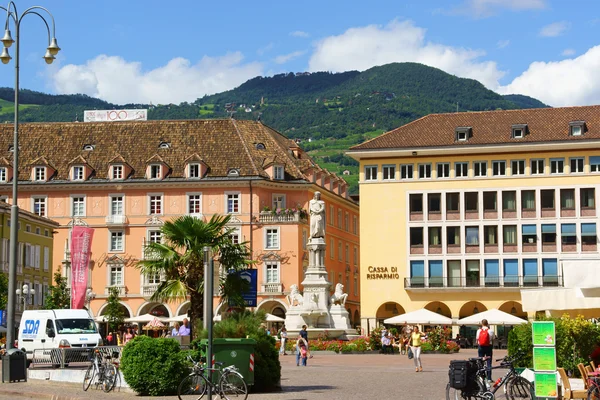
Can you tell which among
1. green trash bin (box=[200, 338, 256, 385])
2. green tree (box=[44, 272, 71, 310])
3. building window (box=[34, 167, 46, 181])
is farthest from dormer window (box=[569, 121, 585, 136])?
green trash bin (box=[200, 338, 256, 385])

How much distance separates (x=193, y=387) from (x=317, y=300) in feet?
113

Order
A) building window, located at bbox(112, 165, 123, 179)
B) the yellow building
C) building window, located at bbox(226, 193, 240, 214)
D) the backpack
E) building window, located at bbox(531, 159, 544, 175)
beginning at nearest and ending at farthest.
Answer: the backpack → the yellow building → building window, located at bbox(531, 159, 544, 175) → building window, located at bbox(226, 193, 240, 214) → building window, located at bbox(112, 165, 123, 179)

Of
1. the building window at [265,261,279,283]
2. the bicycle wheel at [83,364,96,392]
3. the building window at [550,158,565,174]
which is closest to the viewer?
the bicycle wheel at [83,364,96,392]

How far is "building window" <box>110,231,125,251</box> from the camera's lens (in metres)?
88.3

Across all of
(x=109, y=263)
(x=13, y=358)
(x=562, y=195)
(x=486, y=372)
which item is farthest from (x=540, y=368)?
(x=109, y=263)

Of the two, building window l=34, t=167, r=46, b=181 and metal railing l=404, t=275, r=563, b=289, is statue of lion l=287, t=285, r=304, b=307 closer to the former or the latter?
metal railing l=404, t=275, r=563, b=289

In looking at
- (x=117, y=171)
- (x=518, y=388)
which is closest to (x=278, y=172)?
(x=117, y=171)

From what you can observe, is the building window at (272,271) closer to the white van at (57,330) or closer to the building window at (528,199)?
the building window at (528,199)

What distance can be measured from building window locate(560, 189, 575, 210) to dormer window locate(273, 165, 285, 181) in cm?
2160

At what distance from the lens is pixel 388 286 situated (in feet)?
274

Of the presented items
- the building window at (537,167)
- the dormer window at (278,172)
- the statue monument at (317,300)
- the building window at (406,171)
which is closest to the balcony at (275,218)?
the dormer window at (278,172)

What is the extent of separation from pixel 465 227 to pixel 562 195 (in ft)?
23.6

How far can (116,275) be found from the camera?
88.0 m

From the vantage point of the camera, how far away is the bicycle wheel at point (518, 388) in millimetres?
21953
